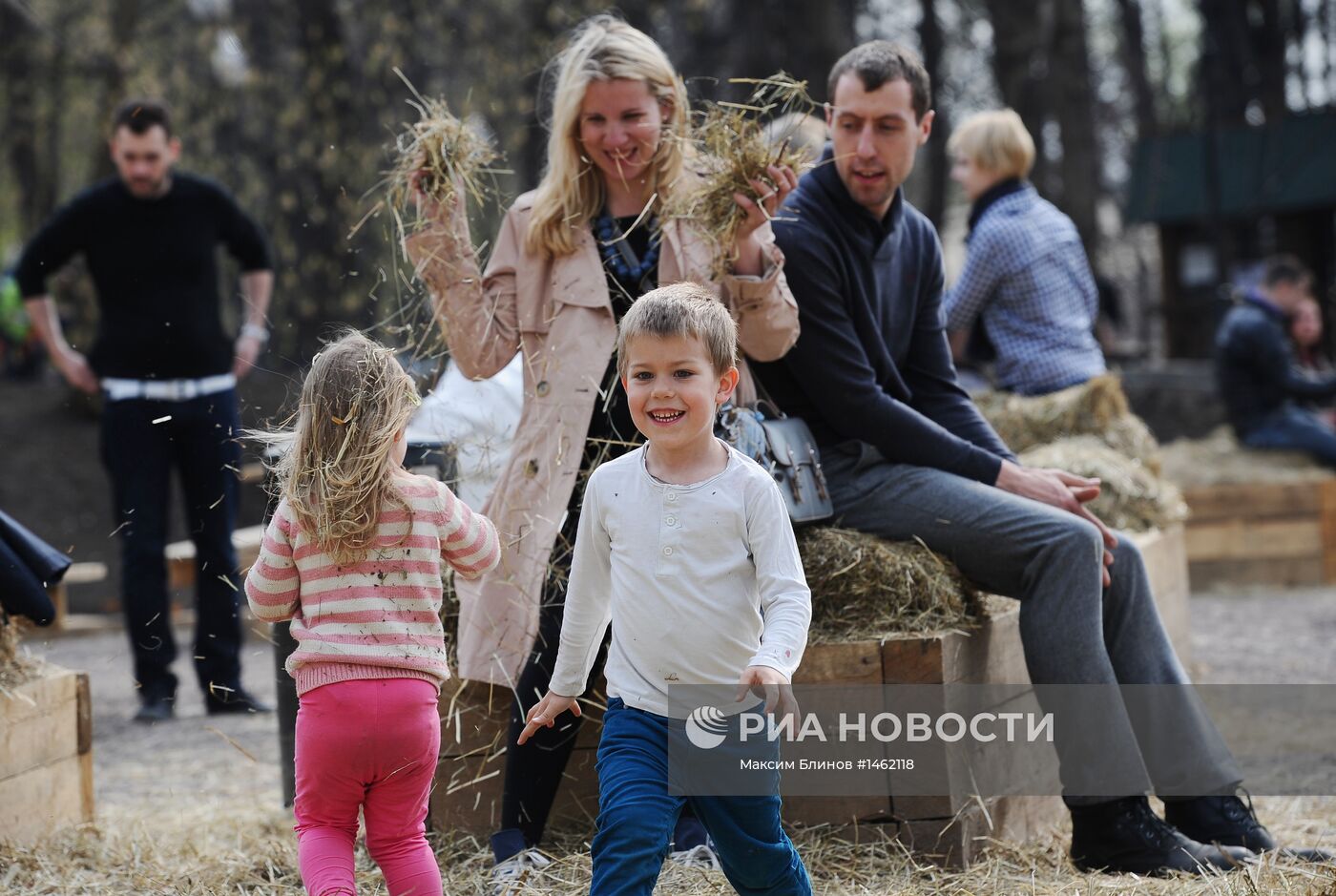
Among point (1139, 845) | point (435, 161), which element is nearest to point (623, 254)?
point (435, 161)

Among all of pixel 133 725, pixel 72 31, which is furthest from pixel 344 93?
pixel 72 31

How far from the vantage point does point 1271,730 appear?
16.8 ft

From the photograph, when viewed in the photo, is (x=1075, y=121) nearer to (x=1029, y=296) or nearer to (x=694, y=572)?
(x=1029, y=296)

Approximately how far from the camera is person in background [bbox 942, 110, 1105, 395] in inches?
229

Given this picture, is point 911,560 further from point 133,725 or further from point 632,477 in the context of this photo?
point 133,725

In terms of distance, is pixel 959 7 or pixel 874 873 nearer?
pixel 874 873

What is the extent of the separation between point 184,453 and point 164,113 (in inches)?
51.9

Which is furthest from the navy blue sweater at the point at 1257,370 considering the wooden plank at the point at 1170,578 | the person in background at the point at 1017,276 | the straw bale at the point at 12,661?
the straw bale at the point at 12,661

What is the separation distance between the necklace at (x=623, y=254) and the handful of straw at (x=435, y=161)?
1.11 ft

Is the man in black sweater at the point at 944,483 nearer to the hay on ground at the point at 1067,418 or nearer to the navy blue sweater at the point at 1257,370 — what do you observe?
the hay on ground at the point at 1067,418

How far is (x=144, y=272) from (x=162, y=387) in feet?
1.59

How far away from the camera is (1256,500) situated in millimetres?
8562

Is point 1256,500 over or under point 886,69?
under

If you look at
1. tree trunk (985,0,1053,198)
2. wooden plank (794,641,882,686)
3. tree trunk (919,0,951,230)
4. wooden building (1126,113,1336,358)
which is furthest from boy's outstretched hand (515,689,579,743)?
wooden building (1126,113,1336,358)
